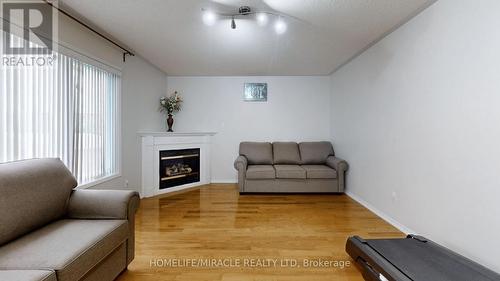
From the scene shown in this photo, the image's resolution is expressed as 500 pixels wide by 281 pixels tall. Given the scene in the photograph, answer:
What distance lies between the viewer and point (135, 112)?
4.06 m

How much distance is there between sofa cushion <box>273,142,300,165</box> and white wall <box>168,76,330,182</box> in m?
0.33

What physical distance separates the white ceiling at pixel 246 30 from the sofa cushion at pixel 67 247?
6.63ft

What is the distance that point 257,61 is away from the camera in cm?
423

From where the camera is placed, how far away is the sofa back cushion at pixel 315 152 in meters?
4.91

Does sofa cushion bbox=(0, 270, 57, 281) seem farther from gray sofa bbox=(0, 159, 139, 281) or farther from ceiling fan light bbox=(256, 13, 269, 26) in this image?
ceiling fan light bbox=(256, 13, 269, 26)

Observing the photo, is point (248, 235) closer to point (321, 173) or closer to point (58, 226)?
point (58, 226)

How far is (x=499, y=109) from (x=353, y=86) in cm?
255

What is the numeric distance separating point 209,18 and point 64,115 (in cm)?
189

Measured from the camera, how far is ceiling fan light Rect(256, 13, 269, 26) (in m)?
2.53

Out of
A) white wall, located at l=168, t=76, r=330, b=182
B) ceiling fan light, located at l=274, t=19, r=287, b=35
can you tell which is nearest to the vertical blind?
white wall, located at l=168, t=76, r=330, b=182

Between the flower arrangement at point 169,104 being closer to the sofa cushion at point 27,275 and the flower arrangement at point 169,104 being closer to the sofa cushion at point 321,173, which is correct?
the sofa cushion at point 321,173

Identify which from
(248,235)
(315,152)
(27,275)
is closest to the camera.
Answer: (27,275)

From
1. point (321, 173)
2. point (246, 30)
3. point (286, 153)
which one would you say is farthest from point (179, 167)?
point (246, 30)

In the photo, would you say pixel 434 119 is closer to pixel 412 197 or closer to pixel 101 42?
pixel 412 197
